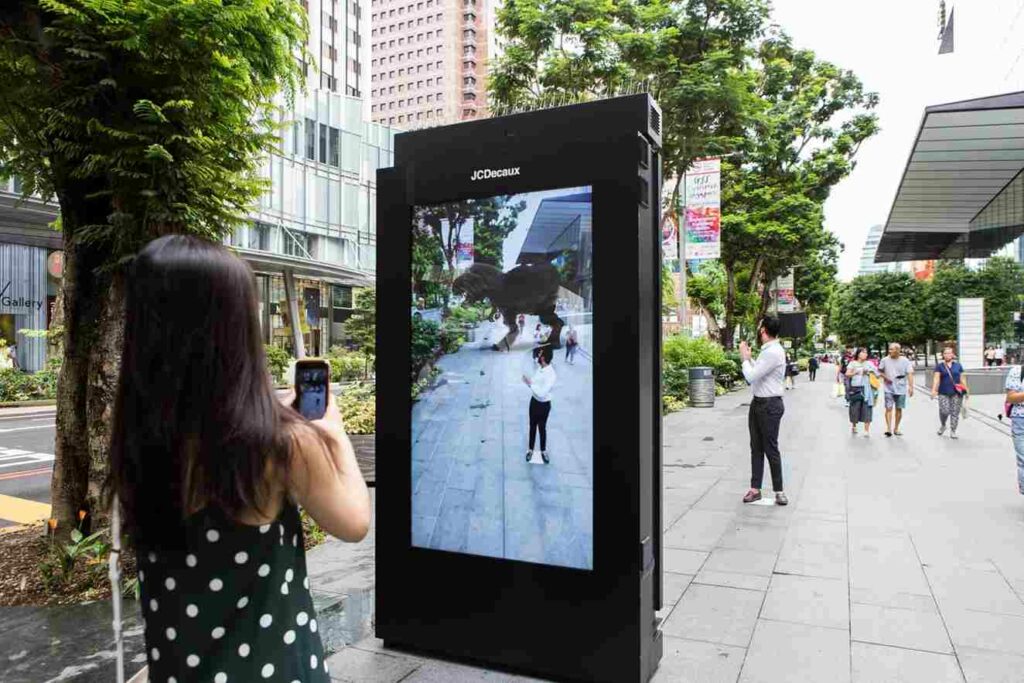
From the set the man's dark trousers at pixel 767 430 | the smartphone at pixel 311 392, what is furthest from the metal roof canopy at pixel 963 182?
the smartphone at pixel 311 392

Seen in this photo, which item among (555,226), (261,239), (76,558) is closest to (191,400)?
(555,226)

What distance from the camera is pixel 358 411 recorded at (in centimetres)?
1308

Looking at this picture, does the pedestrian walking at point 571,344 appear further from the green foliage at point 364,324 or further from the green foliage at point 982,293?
the green foliage at point 982,293

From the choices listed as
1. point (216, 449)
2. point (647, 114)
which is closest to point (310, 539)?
point (647, 114)

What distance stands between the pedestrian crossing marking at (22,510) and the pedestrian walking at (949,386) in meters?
13.8

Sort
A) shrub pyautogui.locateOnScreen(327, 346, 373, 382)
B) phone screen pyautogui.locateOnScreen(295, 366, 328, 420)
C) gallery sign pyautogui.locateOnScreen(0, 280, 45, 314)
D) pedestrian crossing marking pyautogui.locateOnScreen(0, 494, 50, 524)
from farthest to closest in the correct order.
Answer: shrub pyautogui.locateOnScreen(327, 346, 373, 382)
gallery sign pyautogui.locateOnScreen(0, 280, 45, 314)
pedestrian crossing marking pyautogui.locateOnScreen(0, 494, 50, 524)
phone screen pyautogui.locateOnScreen(295, 366, 328, 420)

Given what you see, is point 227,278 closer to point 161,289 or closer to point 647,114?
point 161,289

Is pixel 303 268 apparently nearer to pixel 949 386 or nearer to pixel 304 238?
pixel 304 238

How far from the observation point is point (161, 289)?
4.29ft

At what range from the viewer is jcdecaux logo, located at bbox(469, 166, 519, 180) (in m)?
3.31

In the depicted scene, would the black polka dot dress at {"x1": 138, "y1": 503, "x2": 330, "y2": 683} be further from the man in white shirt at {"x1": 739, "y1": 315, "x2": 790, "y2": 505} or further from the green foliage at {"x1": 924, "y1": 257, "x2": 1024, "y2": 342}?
the green foliage at {"x1": 924, "y1": 257, "x2": 1024, "y2": 342}

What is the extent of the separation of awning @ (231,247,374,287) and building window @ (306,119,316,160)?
672 cm

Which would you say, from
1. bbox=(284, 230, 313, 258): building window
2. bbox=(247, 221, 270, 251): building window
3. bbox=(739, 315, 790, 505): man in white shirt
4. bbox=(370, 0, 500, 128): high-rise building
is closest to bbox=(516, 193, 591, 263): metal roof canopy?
bbox=(739, 315, 790, 505): man in white shirt

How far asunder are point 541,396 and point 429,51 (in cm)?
14684
